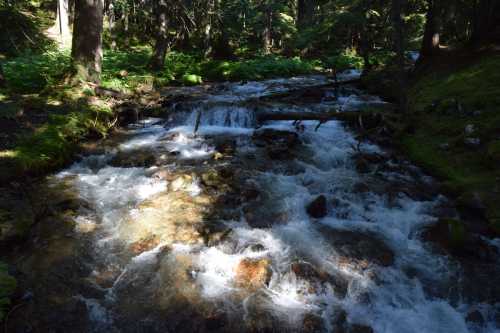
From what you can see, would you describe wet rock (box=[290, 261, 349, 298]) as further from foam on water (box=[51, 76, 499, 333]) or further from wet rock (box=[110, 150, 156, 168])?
wet rock (box=[110, 150, 156, 168])

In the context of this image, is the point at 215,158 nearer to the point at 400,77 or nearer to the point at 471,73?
the point at 400,77

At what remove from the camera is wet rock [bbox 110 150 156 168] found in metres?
7.48

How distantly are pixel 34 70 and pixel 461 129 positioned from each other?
13.0 m

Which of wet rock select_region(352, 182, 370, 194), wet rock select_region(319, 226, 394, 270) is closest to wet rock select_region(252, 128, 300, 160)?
wet rock select_region(352, 182, 370, 194)

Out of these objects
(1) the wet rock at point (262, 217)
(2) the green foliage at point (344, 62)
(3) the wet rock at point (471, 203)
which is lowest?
(1) the wet rock at point (262, 217)

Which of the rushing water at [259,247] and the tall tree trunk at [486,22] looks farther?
the tall tree trunk at [486,22]

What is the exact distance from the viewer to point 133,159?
768 centimetres

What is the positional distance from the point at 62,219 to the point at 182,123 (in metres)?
5.94

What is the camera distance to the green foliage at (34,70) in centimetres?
1036

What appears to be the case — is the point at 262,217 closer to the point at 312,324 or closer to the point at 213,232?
the point at 213,232

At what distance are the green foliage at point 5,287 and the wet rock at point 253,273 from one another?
2.47 m

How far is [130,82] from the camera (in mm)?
13047

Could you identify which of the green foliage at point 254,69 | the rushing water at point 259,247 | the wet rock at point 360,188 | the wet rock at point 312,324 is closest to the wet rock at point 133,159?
the rushing water at point 259,247

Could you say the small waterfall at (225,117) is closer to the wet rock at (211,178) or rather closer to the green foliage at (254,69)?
the wet rock at (211,178)
